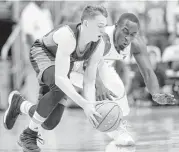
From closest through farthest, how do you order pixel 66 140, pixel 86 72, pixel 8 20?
pixel 86 72 < pixel 66 140 < pixel 8 20

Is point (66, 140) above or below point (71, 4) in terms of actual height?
below

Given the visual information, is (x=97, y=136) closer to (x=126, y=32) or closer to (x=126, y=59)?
(x=126, y=32)

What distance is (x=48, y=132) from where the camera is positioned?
18.9 feet

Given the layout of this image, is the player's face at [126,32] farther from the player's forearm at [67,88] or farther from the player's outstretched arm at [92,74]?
the player's forearm at [67,88]

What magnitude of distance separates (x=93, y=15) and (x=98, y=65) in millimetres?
583

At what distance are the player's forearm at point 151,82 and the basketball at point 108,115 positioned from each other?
0.74m

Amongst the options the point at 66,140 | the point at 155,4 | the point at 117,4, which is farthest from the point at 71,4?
the point at 66,140

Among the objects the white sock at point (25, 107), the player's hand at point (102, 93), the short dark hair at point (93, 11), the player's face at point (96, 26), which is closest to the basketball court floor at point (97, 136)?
the white sock at point (25, 107)

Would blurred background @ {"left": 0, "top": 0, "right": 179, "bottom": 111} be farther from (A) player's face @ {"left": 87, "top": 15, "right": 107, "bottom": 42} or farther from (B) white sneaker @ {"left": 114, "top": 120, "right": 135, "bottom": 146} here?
(A) player's face @ {"left": 87, "top": 15, "right": 107, "bottom": 42}

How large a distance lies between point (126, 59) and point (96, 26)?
223 inches

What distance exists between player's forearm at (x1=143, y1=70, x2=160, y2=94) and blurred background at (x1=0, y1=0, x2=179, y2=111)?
154 inches

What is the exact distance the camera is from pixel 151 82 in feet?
14.5

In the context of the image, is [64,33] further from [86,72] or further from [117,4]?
[117,4]

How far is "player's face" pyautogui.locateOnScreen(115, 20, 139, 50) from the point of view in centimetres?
419
